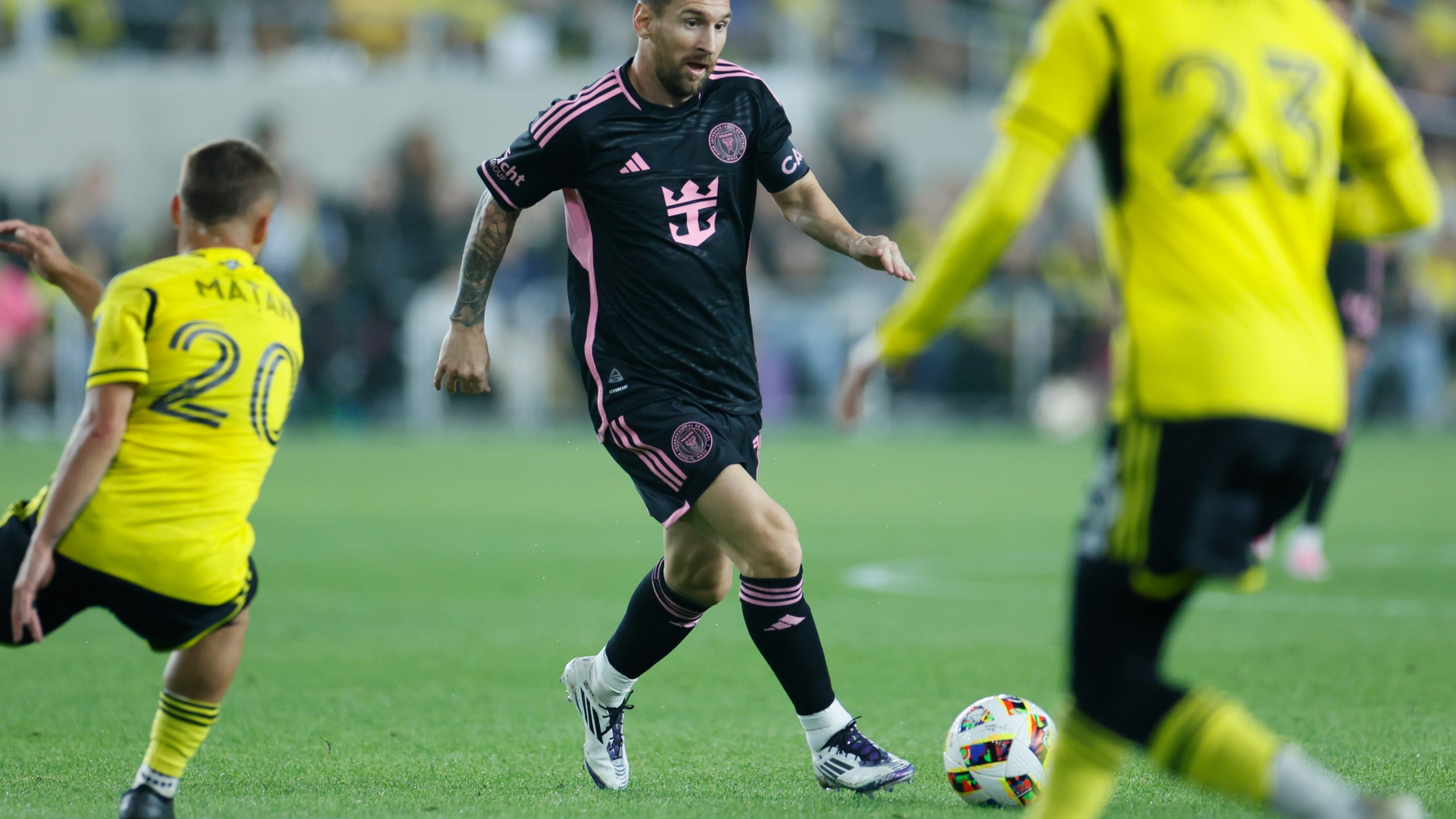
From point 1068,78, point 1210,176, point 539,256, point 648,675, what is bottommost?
point 539,256

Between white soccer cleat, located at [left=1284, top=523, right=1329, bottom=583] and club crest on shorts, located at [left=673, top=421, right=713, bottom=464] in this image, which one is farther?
white soccer cleat, located at [left=1284, top=523, right=1329, bottom=583]

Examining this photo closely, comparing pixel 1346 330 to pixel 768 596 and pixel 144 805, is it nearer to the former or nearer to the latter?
pixel 768 596

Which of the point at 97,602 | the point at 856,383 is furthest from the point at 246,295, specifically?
the point at 856,383

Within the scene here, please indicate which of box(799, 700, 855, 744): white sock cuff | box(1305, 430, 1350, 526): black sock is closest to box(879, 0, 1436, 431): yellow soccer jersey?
box(799, 700, 855, 744): white sock cuff

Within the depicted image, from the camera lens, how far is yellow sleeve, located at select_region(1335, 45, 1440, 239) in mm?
3213

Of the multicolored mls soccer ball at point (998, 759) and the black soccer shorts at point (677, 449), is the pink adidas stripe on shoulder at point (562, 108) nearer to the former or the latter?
the black soccer shorts at point (677, 449)

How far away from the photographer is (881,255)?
4.29 metres

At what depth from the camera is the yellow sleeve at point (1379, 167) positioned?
321 cm

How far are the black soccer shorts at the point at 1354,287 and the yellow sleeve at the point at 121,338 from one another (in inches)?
255

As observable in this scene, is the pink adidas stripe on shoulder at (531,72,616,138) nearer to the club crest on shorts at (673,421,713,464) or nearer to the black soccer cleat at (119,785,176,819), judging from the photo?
the club crest on shorts at (673,421,713,464)

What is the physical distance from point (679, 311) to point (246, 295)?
4.20 ft

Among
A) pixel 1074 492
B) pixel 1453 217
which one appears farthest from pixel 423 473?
pixel 1453 217

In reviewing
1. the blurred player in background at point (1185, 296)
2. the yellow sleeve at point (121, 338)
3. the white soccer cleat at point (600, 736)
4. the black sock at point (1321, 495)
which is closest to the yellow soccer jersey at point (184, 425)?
the yellow sleeve at point (121, 338)

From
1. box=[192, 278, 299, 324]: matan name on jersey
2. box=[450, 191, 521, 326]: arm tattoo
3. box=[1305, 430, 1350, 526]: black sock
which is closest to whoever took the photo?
box=[192, 278, 299, 324]: matan name on jersey
